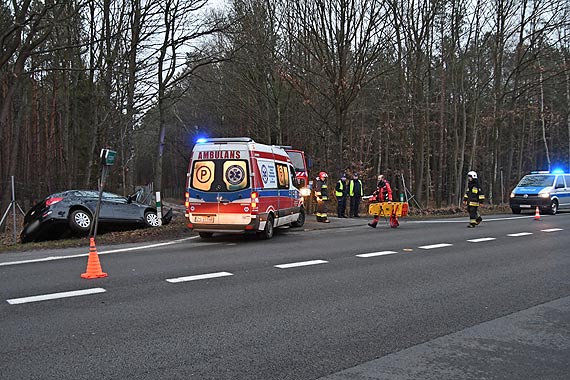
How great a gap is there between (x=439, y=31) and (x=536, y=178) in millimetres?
9878

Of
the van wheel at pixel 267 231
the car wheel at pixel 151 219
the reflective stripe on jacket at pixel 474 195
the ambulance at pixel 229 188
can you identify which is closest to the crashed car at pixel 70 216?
the car wheel at pixel 151 219

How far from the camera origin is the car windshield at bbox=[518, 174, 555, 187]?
25.1 m

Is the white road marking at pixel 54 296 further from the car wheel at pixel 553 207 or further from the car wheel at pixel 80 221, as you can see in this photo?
the car wheel at pixel 553 207

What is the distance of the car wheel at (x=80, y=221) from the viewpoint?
14573 millimetres

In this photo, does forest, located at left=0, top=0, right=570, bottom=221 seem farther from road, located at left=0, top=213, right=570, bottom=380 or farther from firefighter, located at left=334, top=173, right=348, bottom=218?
road, located at left=0, top=213, right=570, bottom=380

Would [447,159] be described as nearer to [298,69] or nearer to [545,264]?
[298,69]

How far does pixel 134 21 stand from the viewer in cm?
2230

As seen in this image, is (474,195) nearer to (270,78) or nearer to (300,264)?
(300,264)

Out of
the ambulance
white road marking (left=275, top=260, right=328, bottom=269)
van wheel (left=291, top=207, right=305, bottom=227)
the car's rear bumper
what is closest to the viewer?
white road marking (left=275, top=260, right=328, bottom=269)

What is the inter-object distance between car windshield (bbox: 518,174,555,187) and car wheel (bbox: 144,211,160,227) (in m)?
17.7

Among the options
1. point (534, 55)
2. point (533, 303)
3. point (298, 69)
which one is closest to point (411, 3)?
point (298, 69)

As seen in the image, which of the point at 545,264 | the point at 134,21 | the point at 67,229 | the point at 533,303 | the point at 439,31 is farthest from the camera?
the point at 439,31

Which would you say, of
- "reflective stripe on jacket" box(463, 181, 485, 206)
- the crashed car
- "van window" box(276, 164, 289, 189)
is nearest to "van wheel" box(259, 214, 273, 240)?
"van window" box(276, 164, 289, 189)

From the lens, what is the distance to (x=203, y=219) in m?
13.9
